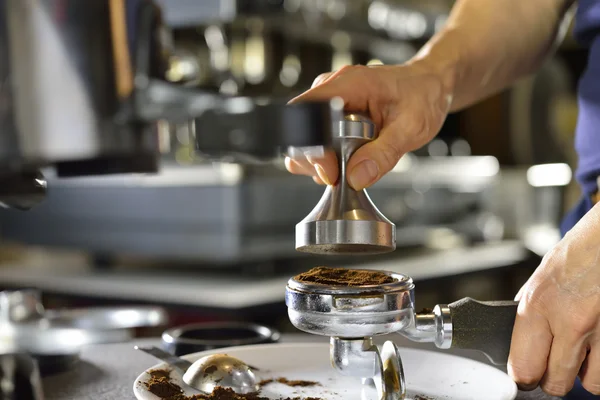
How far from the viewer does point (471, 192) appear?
285 centimetres

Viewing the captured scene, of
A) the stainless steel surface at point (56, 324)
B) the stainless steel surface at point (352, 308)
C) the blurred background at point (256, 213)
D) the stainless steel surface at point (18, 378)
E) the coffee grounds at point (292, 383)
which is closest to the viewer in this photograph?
the stainless steel surface at point (18, 378)

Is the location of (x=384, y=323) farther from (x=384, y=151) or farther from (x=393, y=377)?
(x=384, y=151)

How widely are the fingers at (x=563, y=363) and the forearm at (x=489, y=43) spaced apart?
0.37 m

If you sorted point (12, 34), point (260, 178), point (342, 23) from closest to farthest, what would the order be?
point (12, 34)
point (260, 178)
point (342, 23)

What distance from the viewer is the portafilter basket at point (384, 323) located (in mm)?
679

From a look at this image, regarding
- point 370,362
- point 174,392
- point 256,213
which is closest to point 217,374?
point 174,392

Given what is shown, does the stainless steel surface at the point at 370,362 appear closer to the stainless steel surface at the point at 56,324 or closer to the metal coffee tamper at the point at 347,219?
the metal coffee tamper at the point at 347,219

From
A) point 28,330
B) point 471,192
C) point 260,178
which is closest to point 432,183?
point 471,192

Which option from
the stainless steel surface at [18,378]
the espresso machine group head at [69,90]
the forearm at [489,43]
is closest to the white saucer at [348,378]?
the stainless steel surface at [18,378]

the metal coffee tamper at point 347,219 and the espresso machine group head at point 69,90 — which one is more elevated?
the espresso machine group head at point 69,90

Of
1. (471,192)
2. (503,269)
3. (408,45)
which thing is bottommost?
(503,269)

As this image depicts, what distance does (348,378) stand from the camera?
0.80 m

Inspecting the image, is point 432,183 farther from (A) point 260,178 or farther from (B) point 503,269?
(A) point 260,178

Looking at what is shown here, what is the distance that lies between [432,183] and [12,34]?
7.06 ft
